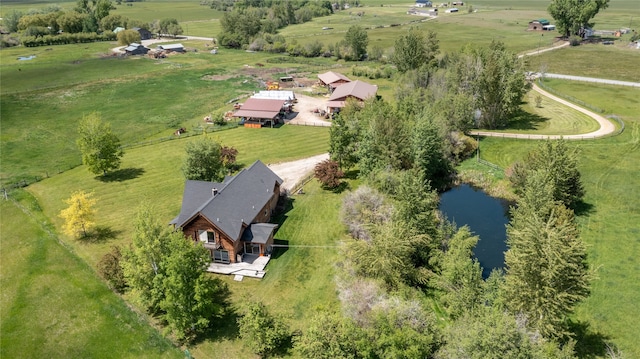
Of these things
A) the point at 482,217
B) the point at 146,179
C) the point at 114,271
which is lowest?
the point at 482,217

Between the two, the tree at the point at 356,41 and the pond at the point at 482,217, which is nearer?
the pond at the point at 482,217

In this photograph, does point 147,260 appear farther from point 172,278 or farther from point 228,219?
point 228,219

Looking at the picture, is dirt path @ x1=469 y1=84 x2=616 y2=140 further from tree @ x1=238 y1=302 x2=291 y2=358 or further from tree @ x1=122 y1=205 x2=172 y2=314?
tree @ x1=122 y1=205 x2=172 y2=314

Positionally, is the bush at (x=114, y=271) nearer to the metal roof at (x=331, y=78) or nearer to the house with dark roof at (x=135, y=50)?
the metal roof at (x=331, y=78)

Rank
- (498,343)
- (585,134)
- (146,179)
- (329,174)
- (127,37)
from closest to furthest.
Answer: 1. (498,343)
2. (329,174)
3. (146,179)
4. (585,134)
5. (127,37)

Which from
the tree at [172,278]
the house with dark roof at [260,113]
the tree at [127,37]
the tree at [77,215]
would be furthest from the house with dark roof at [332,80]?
the tree at [127,37]

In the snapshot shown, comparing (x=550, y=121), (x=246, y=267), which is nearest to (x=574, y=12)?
(x=550, y=121)
